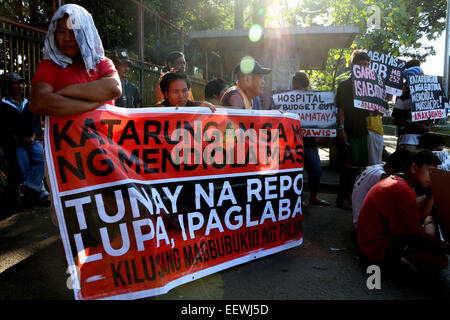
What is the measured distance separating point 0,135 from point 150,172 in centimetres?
394

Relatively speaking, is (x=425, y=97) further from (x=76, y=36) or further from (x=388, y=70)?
(x=76, y=36)

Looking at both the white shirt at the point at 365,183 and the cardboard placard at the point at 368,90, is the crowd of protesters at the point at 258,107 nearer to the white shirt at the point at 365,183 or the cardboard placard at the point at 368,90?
the white shirt at the point at 365,183

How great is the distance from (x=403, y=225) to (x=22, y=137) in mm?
4939

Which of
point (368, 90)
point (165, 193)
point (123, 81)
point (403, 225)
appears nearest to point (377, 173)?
point (403, 225)

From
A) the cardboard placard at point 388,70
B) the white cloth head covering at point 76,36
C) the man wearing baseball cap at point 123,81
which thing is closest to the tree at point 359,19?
the cardboard placard at point 388,70

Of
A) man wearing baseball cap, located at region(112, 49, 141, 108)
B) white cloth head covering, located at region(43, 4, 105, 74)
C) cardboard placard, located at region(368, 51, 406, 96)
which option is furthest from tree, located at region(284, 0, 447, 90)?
white cloth head covering, located at region(43, 4, 105, 74)

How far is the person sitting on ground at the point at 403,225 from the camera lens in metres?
3.20

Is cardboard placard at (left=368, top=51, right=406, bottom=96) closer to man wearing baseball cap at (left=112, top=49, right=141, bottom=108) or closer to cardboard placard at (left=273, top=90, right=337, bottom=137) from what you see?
cardboard placard at (left=273, top=90, right=337, bottom=137)

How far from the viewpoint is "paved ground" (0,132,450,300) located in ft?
9.78

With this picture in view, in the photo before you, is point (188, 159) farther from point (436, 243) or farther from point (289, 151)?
point (436, 243)

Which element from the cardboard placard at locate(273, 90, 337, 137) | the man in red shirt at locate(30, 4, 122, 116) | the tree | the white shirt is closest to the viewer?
the man in red shirt at locate(30, 4, 122, 116)

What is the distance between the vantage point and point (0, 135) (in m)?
5.83

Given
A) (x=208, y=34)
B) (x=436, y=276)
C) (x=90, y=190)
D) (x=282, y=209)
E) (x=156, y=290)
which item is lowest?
(x=436, y=276)

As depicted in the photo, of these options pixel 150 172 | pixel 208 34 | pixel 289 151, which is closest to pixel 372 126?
pixel 289 151
